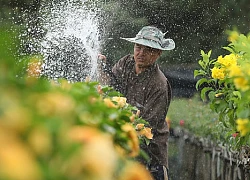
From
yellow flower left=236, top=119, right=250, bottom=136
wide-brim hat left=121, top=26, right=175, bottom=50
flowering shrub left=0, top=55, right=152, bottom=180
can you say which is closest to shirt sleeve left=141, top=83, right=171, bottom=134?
wide-brim hat left=121, top=26, right=175, bottom=50

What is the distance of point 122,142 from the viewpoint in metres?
1.20

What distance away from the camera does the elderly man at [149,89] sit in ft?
12.2

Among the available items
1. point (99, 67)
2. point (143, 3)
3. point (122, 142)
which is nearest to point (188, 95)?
point (143, 3)

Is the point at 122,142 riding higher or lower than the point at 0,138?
lower

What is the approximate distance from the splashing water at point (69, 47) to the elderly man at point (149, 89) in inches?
14.7

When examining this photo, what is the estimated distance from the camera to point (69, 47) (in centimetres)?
528

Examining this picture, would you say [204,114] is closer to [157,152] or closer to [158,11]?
[158,11]

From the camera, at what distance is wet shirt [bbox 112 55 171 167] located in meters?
3.72

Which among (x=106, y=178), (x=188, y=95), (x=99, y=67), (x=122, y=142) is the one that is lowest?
(x=188, y=95)

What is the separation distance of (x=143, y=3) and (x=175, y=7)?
0.53 meters

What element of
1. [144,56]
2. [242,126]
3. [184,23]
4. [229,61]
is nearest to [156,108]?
[144,56]

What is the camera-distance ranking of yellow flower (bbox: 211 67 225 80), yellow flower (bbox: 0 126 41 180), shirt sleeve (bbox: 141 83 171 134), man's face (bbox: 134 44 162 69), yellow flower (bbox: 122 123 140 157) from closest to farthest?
yellow flower (bbox: 0 126 41 180), yellow flower (bbox: 122 123 140 157), yellow flower (bbox: 211 67 225 80), shirt sleeve (bbox: 141 83 171 134), man's face (bbox: 134 44 162 69)

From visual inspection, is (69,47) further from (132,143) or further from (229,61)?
(132,143)

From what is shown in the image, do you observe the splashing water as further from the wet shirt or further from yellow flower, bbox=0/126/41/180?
yellow flower, bbox=0/126/41/180
